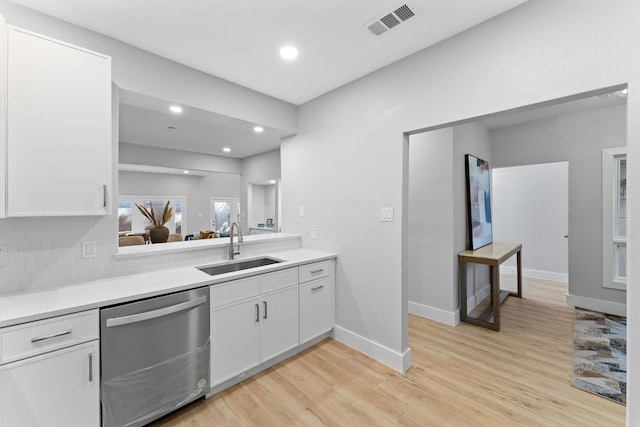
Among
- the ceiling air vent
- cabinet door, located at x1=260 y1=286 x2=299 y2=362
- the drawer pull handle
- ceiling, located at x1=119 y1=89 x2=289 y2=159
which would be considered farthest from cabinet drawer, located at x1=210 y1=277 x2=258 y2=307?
the ceiling air vent

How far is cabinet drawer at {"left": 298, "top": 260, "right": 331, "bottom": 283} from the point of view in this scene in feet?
8.55

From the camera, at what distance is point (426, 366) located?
7.93 feet

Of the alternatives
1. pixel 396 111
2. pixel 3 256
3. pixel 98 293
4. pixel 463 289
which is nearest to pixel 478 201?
pixel 463 289

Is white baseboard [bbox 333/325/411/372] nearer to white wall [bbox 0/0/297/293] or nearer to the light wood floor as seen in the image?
the light wood floor

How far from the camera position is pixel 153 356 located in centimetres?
170

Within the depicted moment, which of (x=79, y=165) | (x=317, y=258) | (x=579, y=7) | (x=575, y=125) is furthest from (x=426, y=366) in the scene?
(x=575, y=125)

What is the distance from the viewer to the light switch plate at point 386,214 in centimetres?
245

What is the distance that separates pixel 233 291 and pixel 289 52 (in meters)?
1.98

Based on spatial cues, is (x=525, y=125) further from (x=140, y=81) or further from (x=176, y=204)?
(x=176, y=204)

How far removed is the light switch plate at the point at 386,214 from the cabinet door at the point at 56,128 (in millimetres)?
2123

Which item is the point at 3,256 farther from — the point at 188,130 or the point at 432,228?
the point at 432,228

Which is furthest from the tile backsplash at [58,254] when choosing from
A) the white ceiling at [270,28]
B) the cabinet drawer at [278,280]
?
the white ceiling at [270,28]

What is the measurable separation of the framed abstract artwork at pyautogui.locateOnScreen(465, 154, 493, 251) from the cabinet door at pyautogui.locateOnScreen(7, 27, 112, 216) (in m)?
3.89

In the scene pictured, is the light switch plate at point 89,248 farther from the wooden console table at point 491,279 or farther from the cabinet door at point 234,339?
the wooden console table at point 491,279
